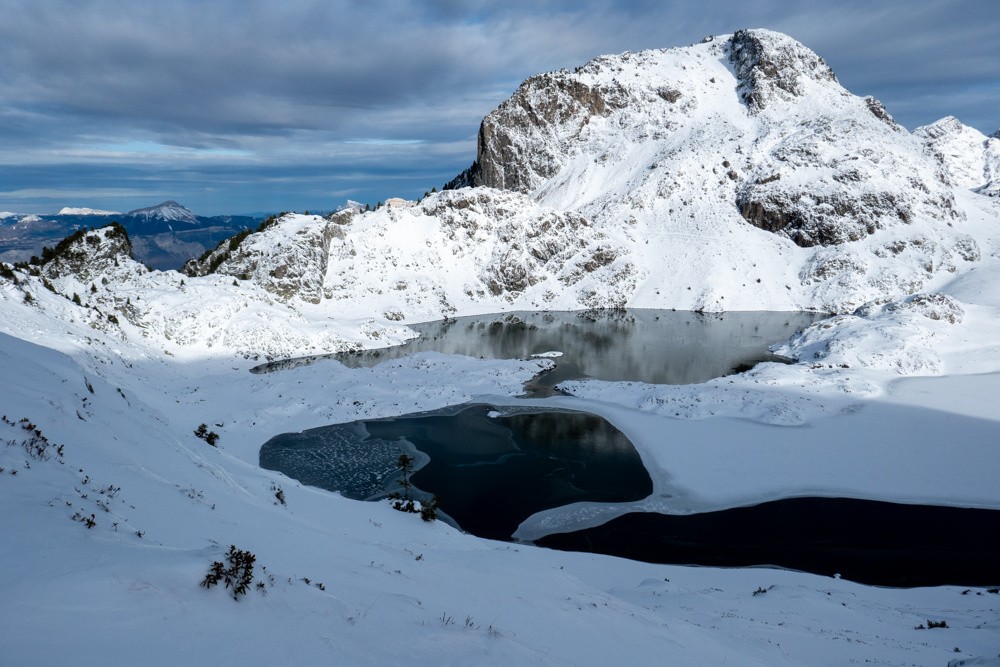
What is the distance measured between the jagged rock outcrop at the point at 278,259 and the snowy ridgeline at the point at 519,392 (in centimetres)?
49

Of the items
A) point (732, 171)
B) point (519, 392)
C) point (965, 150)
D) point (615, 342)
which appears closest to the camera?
point (519, 392)

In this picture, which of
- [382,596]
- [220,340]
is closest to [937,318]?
[382,596]

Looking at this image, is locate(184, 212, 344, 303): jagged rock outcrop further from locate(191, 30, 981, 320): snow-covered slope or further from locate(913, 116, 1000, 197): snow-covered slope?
locate(913, 116, 1000, 197): snow-covered slope

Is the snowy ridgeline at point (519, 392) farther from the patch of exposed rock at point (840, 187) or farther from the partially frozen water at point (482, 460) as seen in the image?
the partially frozen water at point (482, 460)

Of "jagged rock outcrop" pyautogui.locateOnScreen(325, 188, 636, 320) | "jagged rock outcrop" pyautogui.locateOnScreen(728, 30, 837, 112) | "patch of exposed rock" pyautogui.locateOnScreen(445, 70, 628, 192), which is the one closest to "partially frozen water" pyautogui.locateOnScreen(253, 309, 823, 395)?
"jagged rock outcrop" pyautogui.locateOnScreen(325, 188, 636, 320)

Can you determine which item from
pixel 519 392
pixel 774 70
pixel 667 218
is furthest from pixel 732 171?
pixel 519 392

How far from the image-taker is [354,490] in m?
26.5

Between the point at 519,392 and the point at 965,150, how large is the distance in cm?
21493

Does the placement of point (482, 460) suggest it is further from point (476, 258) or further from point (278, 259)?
point (476, 258)

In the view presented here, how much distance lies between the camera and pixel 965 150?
568 feet

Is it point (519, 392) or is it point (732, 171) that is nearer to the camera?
point (519, 392)

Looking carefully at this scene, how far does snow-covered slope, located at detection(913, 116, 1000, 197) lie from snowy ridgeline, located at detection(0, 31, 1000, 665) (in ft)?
218

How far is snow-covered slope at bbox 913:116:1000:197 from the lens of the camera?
16375 cm

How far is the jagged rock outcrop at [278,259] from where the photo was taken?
7519 centimetres
